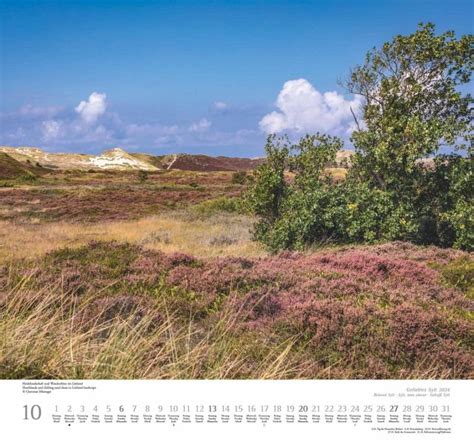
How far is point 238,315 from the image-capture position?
7516 millimetres

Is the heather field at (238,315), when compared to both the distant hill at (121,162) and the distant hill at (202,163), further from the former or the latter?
the distant hill at (121,162)

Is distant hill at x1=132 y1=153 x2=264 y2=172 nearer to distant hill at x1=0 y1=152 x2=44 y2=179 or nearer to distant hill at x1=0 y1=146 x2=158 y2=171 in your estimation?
distant hill at x1=0 y1=146 x2=158 y2=171

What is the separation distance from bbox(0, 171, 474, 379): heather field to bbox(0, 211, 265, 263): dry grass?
5.55 m

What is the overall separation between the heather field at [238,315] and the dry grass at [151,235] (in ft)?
18.2

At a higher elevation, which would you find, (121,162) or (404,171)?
(121,162)

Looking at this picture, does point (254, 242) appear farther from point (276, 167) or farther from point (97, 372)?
point (97, 372)

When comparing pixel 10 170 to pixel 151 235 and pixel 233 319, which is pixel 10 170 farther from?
pixel 233 319

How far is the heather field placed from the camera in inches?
199

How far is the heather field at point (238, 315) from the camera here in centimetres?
504

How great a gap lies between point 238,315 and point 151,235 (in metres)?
19.4

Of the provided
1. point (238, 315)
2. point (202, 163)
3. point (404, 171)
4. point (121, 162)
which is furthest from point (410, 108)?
point (121, 162)
